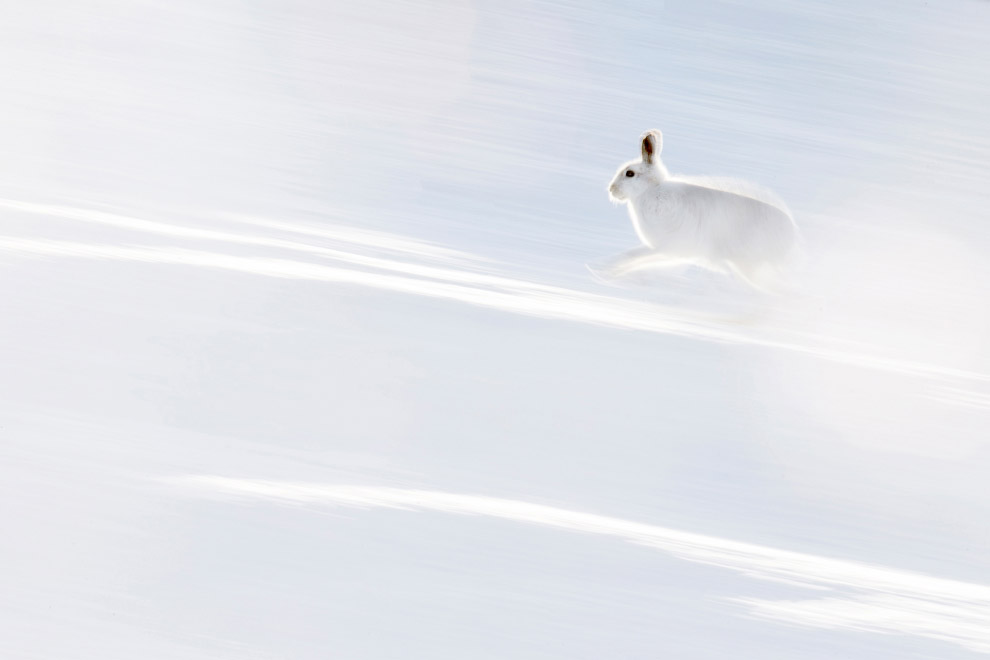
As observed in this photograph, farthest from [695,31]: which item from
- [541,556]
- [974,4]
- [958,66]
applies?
[541,556]

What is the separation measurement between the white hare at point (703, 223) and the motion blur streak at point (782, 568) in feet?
3.90

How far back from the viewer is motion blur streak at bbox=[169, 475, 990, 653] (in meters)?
1.64

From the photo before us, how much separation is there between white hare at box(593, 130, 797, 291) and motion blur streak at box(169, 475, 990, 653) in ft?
3.90

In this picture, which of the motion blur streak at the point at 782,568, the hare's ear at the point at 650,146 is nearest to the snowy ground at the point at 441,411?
the motion blur streak at the point at 782,568

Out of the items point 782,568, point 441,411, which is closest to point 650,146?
point 441,411

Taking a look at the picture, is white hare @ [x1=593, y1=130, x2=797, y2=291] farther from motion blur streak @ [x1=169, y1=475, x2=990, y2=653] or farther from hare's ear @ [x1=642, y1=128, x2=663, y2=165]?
motion blur streak @ [x1=169, y1=475, x2=990, y2=653]

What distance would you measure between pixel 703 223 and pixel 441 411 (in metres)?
0.98

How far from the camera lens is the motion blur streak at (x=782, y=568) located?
1.64 metres

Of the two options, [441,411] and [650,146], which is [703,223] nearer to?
[650,146]

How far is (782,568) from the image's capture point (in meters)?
1.75

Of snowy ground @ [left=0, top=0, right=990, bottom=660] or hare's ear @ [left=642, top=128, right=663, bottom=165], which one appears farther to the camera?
hare's ear @ [left=642, top=128, right=663, bottom=165]

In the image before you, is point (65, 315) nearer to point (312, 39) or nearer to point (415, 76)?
point (415, 76)

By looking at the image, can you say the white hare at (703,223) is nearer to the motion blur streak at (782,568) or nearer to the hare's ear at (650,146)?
the hare's ear at (650,146)

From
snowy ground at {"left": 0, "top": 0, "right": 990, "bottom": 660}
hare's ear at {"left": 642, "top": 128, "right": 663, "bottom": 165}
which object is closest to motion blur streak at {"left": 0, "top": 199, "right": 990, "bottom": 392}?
snowy ground at {"left": 0, "top": 0, "right": 990, "bottom": 660}
